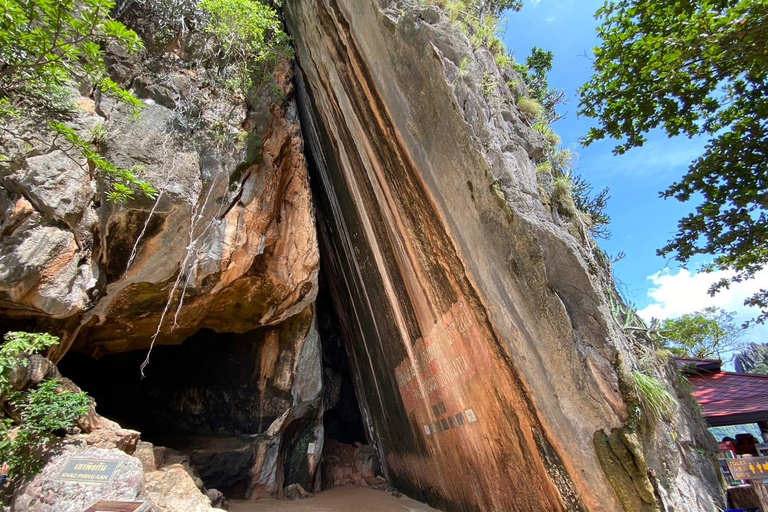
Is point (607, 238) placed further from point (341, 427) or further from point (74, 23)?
point (74, 23)

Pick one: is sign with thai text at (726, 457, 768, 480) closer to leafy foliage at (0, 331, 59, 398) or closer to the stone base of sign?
the stone base of sign

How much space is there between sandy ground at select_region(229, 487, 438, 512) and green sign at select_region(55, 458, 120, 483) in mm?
2912

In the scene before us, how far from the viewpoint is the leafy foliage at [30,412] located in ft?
13.1

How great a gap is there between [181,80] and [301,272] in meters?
3.93

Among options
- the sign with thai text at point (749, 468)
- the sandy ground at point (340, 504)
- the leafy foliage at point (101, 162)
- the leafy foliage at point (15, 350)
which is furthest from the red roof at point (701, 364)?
the leafy foliage at point (15, 350)

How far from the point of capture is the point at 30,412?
4223 millimetres

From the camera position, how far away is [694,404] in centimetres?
584

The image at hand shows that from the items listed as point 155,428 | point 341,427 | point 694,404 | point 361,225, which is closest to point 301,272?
point 361,225

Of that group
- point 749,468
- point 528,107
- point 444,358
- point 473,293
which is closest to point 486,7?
point 528,107

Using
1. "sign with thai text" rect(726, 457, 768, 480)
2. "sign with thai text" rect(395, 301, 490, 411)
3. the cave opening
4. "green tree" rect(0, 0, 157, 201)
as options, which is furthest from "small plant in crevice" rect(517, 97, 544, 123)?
the cave opening

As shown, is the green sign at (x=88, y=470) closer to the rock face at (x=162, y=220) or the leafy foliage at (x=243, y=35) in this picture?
the rock face at (x=162, y=220)

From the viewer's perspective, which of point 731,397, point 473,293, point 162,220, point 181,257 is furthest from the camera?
point 731,397

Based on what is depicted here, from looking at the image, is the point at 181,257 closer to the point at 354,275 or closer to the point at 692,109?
the point at 354,275

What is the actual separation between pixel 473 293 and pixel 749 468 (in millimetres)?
3517
